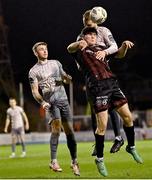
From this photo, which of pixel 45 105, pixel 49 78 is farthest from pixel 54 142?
pixel 49 78

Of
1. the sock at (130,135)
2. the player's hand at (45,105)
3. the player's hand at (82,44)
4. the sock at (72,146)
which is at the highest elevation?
the player's hand at (82,44)

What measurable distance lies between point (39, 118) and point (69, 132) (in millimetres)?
35595

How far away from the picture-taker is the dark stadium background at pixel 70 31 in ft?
144

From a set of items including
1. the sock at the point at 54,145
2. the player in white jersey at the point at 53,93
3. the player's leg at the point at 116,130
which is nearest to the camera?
the player's leg at the point at 116,130

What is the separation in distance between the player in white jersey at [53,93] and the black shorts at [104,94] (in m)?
1.50

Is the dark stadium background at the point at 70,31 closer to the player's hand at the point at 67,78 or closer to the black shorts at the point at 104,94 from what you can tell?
the player's hand at the point at 67,78

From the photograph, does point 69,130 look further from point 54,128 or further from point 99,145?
point 99,145

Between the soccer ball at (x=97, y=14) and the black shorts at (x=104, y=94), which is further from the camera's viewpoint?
the soccer ball at (x=97, y=14)

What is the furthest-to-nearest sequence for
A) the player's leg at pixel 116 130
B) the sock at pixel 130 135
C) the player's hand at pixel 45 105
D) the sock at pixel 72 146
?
the sock at pixel 72 146 < the player's hand at pixel 45 105 < the player's leg at pixel 116 130 < the sock at pixel 130 135

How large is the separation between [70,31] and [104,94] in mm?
33546

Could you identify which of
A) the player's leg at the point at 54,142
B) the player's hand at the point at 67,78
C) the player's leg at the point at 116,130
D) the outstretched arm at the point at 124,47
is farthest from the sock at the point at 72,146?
the outstretched arm at the point at 124,47

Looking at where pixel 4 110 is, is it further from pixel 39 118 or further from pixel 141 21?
pixel 141 21

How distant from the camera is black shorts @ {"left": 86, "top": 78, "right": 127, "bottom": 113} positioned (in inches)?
437

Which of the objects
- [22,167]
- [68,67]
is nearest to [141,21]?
[68,67]
